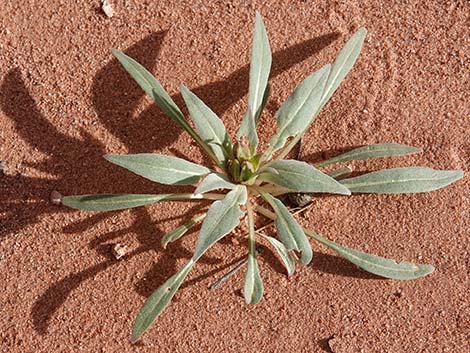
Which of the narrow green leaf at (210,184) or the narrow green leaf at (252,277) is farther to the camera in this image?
the narrow green leaf at (252,277)

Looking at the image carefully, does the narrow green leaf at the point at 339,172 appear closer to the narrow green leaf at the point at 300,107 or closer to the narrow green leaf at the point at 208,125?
the narrow green leaf at the point at 300,107

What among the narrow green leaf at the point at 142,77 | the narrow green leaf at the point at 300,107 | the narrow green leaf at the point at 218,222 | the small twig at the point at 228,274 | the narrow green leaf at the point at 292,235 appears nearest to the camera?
the narrow green leaf at the point at 218,222

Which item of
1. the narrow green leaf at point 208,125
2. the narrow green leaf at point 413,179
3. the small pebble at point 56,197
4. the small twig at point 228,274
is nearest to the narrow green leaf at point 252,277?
the small twig at point 228,274

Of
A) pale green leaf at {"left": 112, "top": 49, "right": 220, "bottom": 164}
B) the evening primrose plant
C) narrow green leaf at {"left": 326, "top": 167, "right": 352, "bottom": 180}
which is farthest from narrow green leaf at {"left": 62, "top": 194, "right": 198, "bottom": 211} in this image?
narrow green leaf at {"left": 326, "top": 167, "right": 352, "bottom": 180}

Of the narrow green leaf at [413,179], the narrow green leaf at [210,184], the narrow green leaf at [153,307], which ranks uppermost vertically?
the narrow green leaf at [210,184]

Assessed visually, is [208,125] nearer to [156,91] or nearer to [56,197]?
[156,91]

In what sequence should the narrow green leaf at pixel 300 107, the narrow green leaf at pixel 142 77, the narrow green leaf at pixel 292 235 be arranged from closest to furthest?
the narrow green leaf at pixel 292 235, the narrow green leaf at pixel 300 107, the narrow green leaf at pixel 142 77

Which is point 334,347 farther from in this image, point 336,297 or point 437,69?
point 437,69
